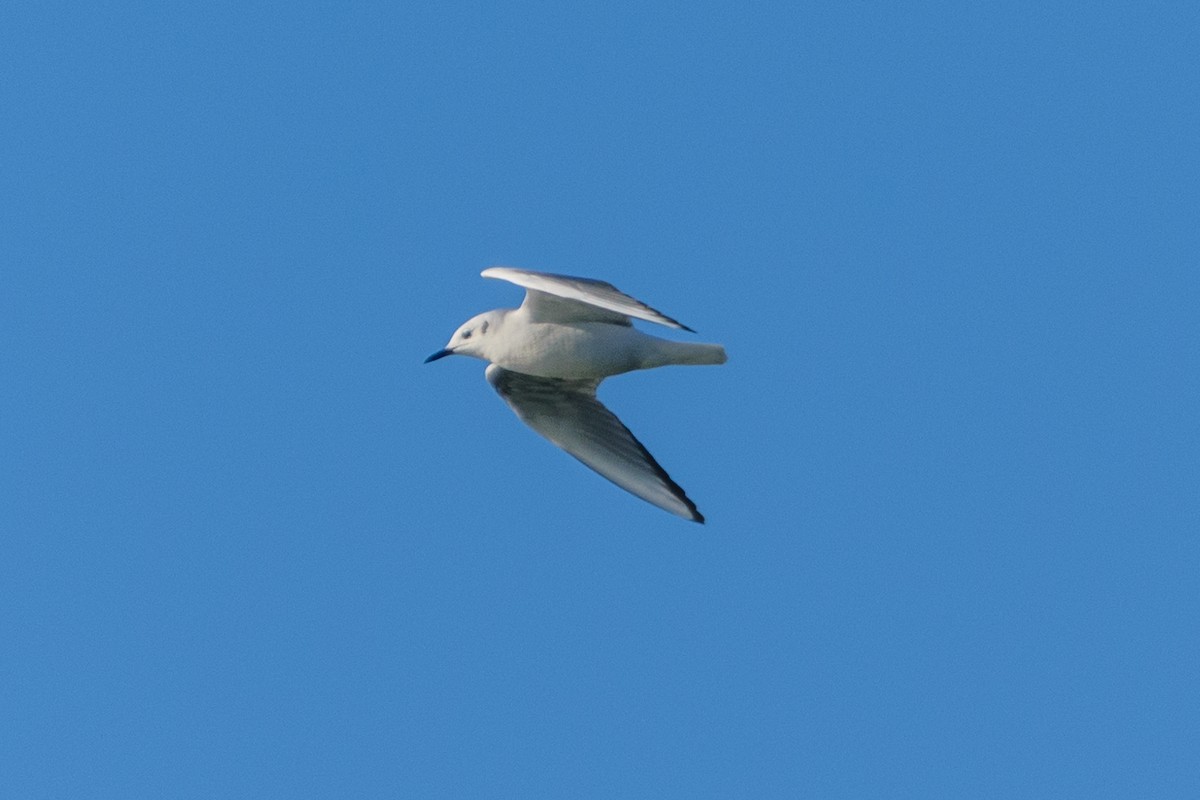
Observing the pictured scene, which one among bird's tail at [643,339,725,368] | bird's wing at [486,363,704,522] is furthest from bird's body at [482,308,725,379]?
bird's wing at [486,363,704,522]

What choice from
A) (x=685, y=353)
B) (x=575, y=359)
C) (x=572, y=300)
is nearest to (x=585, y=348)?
(x=575, y=359)

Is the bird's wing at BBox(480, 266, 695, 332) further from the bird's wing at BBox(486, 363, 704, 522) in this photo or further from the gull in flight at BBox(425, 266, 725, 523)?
the bird's wing at BBox(486, 363, 704, 522)

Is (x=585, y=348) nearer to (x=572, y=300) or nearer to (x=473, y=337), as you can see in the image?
(x=572, y=300)

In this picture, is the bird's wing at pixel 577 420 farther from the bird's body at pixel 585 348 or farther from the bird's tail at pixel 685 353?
the bird's tail at pixel 685 353

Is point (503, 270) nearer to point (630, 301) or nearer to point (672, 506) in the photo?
point (630, 301)

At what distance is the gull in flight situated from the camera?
404 inches

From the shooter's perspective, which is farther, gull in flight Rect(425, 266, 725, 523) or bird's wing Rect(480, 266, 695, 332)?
gull in flight Rect(425, 266, 725, 523)

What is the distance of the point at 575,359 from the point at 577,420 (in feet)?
2.48

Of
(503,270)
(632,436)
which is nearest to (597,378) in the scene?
(632,436)

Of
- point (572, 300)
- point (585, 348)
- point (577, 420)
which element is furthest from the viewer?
point (577, 420)

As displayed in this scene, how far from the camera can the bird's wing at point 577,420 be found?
10.9 m

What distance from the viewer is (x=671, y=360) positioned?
1040cm

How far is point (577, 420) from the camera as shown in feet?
36.2

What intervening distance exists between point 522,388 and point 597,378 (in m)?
0.45
